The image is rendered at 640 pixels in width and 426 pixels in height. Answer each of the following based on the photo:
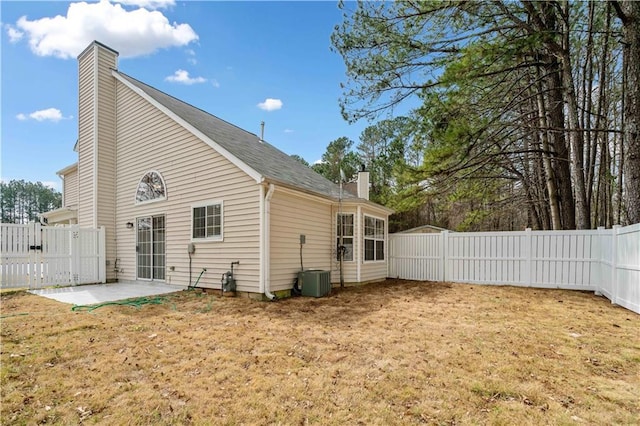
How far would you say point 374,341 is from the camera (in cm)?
432

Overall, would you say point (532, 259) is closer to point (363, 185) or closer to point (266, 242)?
point (363, 185)

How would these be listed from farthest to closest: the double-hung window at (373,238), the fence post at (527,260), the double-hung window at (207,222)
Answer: the double-hung window at (373,238), the fence post at (527,260), the double-hung window at (207,222)

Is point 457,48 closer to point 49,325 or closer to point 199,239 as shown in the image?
point 199,239

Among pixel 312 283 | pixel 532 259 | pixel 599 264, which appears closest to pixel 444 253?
pixel 532 259

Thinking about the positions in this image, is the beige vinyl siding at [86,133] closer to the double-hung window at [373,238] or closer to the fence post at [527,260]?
the double-hung window at [373,238]

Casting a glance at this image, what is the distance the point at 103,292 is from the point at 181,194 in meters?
3.11

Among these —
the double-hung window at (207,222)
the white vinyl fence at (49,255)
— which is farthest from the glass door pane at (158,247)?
the white vinyl fence at (49,255)

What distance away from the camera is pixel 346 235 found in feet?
31.5

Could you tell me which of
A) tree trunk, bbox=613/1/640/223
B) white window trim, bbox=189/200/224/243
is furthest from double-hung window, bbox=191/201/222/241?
tree trunk, bbox=613/1/640/223

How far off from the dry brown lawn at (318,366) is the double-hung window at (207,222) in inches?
84.2

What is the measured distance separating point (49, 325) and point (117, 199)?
642 centimetres

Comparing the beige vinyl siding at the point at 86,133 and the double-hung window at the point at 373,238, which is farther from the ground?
the beige vinyl siding at the point at 86,133

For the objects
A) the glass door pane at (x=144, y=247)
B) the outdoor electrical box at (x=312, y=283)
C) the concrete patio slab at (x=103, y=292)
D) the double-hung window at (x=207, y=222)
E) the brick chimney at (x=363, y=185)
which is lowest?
the concrete patio slab at (x=103, y=292)

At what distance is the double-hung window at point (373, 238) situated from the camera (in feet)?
32.7
